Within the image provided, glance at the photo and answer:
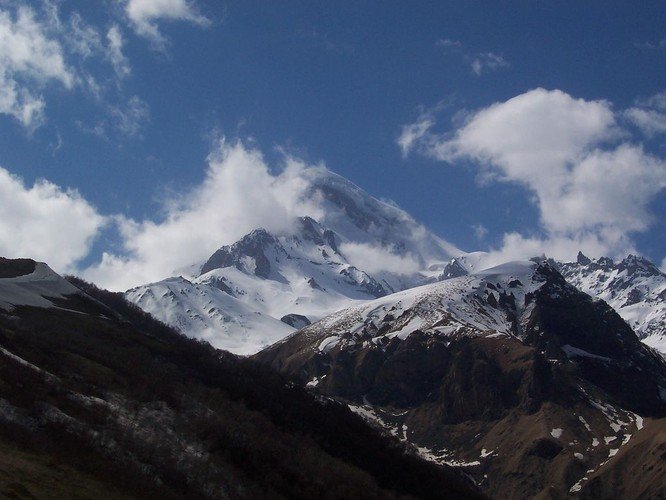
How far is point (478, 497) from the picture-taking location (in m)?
190

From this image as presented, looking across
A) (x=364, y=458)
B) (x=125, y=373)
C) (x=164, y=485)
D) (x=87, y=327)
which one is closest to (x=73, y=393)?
(x=164, y=485)

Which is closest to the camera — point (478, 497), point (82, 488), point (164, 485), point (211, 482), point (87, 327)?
point (82, 488)

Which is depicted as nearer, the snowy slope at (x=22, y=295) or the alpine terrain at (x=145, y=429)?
the alpine terrain at (x=145, y=429)

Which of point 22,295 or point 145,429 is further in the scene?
point 22,295

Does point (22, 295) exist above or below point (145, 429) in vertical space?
above

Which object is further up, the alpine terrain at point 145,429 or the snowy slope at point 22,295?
the snowy slope at point 22,295

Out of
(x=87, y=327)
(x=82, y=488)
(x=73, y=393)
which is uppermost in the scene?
(x=87, y=327)

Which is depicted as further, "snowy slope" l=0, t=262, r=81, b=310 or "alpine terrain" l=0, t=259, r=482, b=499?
"snowy slope" l=0, t=262, r=81, b=310

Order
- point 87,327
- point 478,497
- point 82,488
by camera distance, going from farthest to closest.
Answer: point 478,497
point 87,327
point 82,488

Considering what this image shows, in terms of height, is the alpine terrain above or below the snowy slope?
below

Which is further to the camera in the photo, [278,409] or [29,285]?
[29,285]

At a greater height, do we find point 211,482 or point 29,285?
point 29,285

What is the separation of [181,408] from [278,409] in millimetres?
60206

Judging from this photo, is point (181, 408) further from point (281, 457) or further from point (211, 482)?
point (211, 482)
